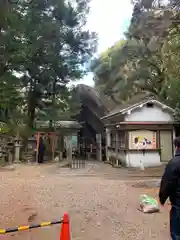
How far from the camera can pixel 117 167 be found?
731 inches

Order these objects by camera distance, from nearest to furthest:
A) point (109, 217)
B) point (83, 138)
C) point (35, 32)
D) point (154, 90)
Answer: point (109, 217)
point (35, 32)
point (154, 90)
point (83, 138)

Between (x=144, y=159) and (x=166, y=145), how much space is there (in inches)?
77.8

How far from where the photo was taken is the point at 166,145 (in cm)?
1969

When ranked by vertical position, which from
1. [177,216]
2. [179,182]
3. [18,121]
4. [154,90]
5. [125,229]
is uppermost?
[154,90]

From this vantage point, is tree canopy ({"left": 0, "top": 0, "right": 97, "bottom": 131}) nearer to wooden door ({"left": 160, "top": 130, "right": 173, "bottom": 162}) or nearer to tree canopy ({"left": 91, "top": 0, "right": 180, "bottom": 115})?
tree canopy ({"left": 91, "top": 0, "right": 180, "bottom": 115})

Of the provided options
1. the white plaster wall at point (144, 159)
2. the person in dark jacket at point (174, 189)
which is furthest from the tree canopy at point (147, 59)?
the person in dark jacket at point (174, 189)

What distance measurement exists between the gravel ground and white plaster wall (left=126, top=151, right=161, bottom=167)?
6799 millimetres

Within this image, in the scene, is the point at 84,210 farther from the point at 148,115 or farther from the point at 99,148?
the point at 99,148

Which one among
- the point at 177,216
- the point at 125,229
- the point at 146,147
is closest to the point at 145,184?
the point at 125,229

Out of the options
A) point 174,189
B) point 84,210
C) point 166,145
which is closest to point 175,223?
point 174,189

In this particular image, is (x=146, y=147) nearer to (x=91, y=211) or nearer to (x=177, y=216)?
(x=91, y=211)

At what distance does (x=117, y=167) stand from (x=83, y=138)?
11844mm

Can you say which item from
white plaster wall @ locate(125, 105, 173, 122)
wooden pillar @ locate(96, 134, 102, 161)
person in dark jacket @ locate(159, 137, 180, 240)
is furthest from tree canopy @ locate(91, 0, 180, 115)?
person in dark jacket @ locate(159, 137, 180, 240)

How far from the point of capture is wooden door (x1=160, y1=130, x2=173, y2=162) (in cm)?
1955
